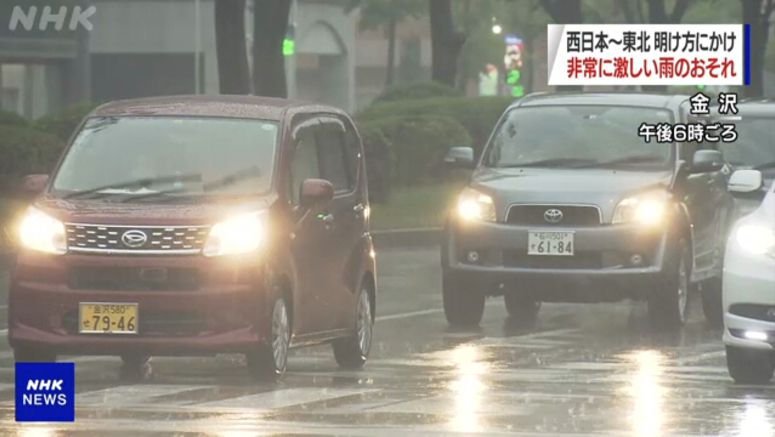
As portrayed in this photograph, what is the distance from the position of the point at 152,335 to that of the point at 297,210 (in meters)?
1.44

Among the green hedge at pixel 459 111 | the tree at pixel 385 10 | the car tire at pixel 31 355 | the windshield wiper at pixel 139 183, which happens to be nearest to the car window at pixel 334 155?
the windshield wiper at pixel 139 183

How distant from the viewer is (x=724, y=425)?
38.9 ft

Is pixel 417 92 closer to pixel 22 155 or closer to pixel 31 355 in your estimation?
pixel 22 155

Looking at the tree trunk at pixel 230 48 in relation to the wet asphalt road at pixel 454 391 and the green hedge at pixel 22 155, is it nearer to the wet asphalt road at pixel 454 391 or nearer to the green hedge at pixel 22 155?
the green hedge at pixel 22 155

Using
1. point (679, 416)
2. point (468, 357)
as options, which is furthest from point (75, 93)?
point (679, 416)

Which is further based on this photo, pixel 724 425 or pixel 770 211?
pixel 770 211

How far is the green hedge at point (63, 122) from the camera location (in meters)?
29.5

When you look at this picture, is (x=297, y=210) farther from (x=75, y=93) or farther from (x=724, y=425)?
(x=75, y=93)

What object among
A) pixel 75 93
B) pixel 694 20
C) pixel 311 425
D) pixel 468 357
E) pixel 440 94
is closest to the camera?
pixel 311 425

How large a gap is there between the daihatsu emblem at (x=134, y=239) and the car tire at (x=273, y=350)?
34.3 inches

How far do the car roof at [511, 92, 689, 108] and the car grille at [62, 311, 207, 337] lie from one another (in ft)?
22.4

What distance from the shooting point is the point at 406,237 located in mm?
29141

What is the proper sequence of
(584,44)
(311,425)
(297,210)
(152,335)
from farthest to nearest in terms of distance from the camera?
(584,44) → (297,210) → (152,335) → (311,425)

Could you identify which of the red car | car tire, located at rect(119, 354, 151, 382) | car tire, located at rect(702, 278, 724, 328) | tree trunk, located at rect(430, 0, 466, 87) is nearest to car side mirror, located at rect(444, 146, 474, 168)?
car tire, located at rect(702, 278, 724, 328)
